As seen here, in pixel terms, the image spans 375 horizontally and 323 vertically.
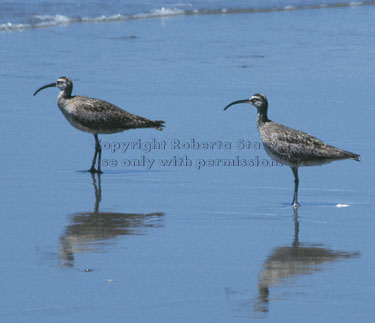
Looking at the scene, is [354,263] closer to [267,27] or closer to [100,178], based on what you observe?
[100,178]

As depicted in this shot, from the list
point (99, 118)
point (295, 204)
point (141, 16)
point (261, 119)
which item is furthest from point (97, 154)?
point (141, 16)

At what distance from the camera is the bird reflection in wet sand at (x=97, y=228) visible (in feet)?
27.0

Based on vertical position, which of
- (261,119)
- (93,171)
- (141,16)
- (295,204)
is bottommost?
(295,204)

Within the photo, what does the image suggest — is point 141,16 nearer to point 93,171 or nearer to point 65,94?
point 65,94

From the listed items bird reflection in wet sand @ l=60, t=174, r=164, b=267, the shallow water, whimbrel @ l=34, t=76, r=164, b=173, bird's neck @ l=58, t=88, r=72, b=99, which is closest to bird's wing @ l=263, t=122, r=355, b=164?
the shallow water

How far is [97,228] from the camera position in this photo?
9.03 m

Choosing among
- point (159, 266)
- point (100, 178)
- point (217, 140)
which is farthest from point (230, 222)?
point (217, 140)

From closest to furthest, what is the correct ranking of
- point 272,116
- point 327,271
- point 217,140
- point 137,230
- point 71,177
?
point 327,271
point 137,230
point 71,177
point 217,140
point 272,116

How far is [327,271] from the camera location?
7.63m

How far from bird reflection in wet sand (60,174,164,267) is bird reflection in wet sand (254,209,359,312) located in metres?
1.39

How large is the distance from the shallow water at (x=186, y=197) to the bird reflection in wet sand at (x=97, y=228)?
0.09 feet

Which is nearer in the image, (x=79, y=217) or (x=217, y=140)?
(x=79, y=217)

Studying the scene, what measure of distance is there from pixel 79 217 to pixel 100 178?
2.12 m

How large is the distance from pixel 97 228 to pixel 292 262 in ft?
6.63
